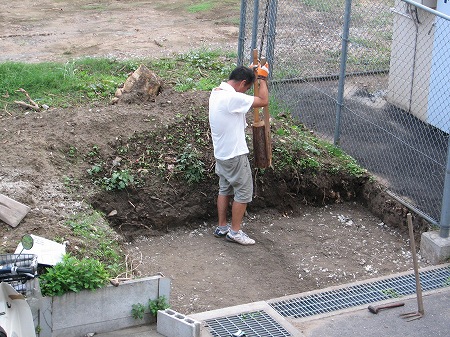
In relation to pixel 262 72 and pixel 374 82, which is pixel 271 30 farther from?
pixel 262 72

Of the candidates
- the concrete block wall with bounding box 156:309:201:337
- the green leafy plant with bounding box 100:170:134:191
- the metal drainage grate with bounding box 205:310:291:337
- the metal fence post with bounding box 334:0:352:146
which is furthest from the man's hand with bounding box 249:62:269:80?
the concrete block wall with bounding box 156:309:201:337

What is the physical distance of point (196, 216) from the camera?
896 centimetres

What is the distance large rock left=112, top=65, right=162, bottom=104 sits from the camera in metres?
10.6

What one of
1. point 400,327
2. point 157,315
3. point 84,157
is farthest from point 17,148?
point 400,327

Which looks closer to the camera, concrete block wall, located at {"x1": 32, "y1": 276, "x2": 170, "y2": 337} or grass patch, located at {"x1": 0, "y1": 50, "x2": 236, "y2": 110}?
concrete block wall, located at {"x1": 32, "y1": 276, "x2": 170, "y2": 337}

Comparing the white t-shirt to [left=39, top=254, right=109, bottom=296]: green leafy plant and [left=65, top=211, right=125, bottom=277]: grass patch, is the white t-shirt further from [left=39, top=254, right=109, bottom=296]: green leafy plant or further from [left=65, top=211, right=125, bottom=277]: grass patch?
[left=39, top=254, right=109, bottom=296]: green leafy plant

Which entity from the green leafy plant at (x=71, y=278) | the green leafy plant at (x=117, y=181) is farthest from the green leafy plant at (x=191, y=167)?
the green leafy plant at (x=71, y=278)

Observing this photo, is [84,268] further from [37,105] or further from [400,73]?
[400,73]

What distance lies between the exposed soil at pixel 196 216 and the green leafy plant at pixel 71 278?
2.30 ft

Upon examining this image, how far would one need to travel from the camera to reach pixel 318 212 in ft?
30.6

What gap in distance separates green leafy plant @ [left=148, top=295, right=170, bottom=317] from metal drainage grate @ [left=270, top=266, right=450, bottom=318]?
3.50 ft

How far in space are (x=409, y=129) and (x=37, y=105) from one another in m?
5.05

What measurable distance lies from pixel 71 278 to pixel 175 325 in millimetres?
943

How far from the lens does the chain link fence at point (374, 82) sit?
9312 millimetres
